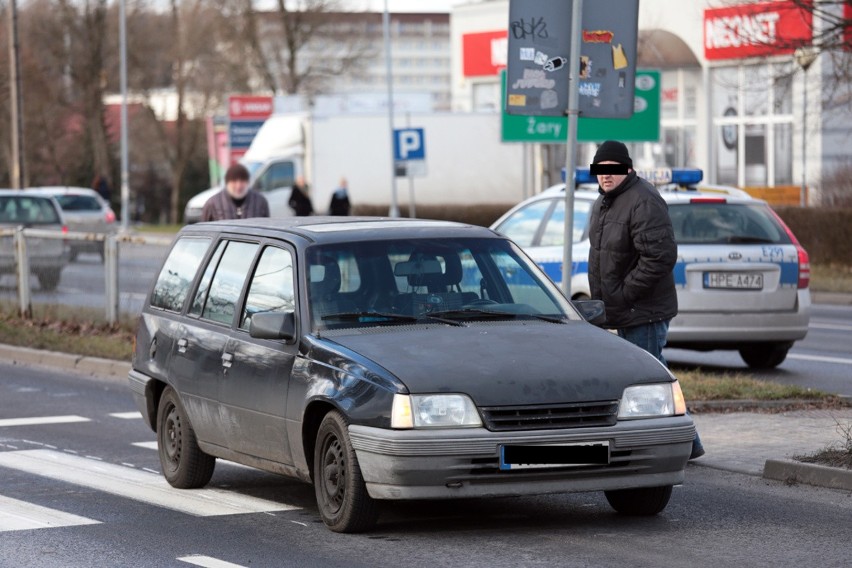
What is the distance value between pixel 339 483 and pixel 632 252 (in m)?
2.73

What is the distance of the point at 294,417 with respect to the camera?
307 inches

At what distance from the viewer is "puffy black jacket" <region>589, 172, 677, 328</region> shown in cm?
935

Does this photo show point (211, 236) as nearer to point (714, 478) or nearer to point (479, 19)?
point (714, 478)

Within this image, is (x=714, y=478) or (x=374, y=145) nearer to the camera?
(x=714, y=478)

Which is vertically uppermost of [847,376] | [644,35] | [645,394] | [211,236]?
[644,35]

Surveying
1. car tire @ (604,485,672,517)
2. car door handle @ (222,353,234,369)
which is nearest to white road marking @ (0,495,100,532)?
car door handle @ (222,353,234,369)

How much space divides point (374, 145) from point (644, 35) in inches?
300

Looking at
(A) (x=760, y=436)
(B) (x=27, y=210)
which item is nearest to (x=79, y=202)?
(B) (x=27, y=210)

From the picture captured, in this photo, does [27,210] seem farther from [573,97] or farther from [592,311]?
[592,311]

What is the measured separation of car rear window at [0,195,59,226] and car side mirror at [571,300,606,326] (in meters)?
23.9

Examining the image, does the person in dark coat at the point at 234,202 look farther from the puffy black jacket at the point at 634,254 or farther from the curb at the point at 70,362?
the puffy black jacket at the point at 634,254

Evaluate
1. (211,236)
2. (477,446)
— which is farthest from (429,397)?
(211,236)

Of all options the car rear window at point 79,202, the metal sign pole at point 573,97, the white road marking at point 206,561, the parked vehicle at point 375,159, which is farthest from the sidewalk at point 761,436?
the car rear window at point 79,202

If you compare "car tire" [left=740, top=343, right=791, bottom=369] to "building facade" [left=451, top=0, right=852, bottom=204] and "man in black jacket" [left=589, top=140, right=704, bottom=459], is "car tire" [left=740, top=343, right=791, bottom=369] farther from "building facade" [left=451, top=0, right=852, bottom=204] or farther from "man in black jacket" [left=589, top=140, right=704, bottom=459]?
"building facade" [left=451, top=0, right=852, bottom=204]
